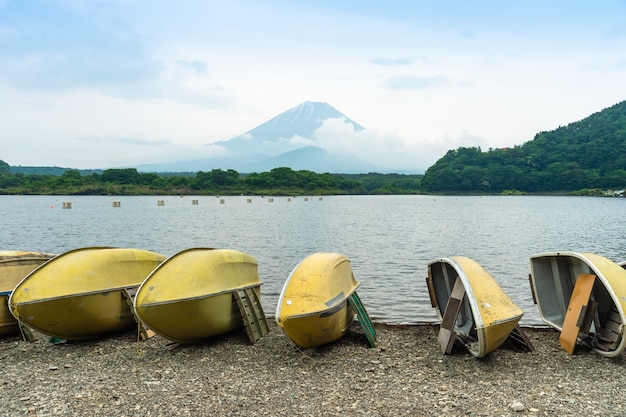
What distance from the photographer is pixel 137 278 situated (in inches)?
→ 430

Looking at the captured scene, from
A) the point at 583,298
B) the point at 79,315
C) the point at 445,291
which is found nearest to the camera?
the point at 583,298

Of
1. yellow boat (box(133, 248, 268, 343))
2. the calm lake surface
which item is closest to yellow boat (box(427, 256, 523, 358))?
yellow boat (box(133, 248, 268, 343))

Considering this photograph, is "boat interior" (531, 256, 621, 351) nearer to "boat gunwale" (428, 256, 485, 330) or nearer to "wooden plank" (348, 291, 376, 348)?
"boat gunwale" (428, 256, 485, 330)

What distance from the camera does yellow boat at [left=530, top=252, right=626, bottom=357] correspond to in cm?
915

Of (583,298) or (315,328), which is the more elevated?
Answer: (583,298)

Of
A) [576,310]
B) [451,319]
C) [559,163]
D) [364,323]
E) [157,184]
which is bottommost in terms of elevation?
[364,323]

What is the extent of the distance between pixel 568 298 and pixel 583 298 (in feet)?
5.17

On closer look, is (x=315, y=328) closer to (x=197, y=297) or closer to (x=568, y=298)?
(x=197, y=297)

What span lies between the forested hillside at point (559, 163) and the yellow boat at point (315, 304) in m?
177

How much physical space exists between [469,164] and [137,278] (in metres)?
198

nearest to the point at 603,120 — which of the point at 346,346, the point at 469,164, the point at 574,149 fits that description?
the point at 574,149

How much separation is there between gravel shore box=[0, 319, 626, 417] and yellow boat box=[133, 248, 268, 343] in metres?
0.46

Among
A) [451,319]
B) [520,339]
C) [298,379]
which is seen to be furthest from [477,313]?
[298,379]

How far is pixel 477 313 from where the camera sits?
870cm
